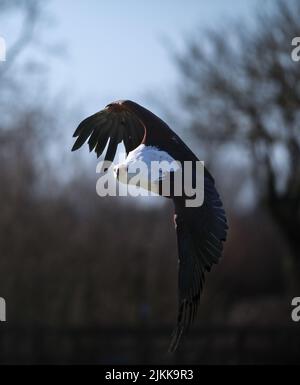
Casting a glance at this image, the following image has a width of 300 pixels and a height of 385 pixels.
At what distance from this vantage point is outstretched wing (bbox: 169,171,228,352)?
A: 529cm

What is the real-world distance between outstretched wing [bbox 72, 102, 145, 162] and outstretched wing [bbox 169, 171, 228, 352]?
1.06 m

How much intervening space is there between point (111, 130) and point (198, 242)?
1341 mm

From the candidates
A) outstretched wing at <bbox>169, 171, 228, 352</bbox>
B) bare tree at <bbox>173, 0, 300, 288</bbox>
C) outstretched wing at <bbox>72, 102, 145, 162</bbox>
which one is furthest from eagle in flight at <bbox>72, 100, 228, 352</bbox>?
bare tree at <bbox>173, 0, 300, 288</bbox>

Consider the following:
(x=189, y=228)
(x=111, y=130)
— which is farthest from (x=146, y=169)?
(x=111, y=130)

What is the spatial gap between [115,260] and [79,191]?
3.20m

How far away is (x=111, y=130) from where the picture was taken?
627 cm

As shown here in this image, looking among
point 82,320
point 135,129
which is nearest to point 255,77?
point 82,320

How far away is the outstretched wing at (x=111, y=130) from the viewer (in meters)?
6.16

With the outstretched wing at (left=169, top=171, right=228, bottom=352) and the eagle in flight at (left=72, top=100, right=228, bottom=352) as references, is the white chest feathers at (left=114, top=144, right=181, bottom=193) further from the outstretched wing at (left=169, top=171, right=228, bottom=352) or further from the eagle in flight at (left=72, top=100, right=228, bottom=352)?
A: the outstretched wing at (left=169, top=171, right=228, bottom=352)

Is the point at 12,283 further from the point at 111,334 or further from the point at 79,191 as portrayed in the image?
the point at 79,191

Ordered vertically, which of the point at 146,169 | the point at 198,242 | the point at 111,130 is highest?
the point at 111,130

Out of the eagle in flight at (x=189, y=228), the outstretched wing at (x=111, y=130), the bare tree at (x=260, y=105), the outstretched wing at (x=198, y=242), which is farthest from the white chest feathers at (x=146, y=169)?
the bare tree at (x=260, y=105)

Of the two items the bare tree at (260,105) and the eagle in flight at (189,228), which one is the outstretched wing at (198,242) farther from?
the bare tree at (260,105)

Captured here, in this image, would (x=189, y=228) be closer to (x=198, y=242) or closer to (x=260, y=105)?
(x=198, y=242)
